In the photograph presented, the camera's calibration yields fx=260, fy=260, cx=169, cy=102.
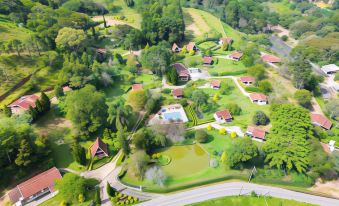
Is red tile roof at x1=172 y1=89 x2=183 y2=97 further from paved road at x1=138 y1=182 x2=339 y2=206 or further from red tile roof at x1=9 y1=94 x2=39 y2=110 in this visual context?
red tile roof at x1=9 y1=94 x2=39 y2=110

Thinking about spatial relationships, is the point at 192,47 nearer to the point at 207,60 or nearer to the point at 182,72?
the point at 207,60

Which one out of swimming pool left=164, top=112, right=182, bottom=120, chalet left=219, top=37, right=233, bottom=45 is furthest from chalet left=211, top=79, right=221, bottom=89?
chalet left=219, top=37, right=233, bottom=45

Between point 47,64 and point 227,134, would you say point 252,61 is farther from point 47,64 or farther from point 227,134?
point 47,64

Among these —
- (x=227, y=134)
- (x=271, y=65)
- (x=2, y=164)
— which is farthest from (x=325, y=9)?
(x=2, y=164)

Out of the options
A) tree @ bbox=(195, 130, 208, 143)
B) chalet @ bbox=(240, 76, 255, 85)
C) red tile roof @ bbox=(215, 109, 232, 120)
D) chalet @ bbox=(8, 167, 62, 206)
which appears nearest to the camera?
chalet @ bbox=(8, 167, 62, 206)

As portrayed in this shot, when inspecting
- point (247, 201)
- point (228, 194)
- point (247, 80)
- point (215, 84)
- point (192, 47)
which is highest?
point (192, 47)

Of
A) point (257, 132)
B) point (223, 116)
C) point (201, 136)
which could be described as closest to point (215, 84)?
point (223, 116)

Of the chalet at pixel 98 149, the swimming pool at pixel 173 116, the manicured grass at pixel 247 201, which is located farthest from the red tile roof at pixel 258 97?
the chalet at pixel 98 149
